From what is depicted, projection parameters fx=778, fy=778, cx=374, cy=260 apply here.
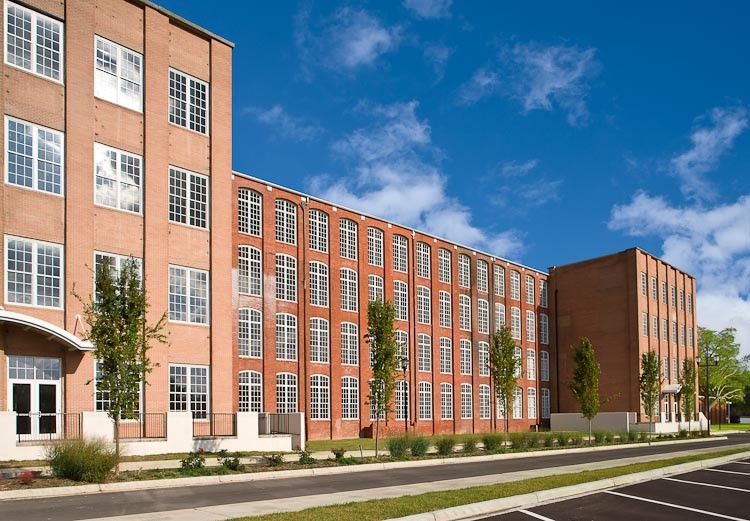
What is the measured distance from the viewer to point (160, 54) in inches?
1320

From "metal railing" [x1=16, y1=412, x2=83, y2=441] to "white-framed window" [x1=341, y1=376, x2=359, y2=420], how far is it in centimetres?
2364

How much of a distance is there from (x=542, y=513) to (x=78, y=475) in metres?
12.0

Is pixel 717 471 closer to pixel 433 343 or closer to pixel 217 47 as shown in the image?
pixel 217 47

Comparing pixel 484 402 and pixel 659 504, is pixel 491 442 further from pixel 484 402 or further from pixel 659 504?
pixel 484 402

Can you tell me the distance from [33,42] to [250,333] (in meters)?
20.5

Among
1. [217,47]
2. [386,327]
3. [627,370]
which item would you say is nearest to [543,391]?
[627,370]

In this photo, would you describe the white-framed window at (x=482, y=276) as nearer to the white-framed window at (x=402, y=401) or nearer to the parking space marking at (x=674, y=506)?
the white-framed window at (x=402, y=401)

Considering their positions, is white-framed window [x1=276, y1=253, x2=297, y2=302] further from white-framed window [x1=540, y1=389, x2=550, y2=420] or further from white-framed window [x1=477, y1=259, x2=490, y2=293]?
white-framed window [x1=540, y1=389, x2=550, y2=420]

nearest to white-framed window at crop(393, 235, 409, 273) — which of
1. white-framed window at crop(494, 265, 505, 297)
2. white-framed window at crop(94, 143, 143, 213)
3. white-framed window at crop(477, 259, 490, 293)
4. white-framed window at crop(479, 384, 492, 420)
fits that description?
white-framed window at crop(477, 259, 490, 293)

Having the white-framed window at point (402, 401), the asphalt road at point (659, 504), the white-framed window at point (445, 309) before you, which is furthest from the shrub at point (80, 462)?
the white-framed window at point (445, 309)

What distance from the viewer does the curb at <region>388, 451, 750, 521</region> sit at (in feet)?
46.2

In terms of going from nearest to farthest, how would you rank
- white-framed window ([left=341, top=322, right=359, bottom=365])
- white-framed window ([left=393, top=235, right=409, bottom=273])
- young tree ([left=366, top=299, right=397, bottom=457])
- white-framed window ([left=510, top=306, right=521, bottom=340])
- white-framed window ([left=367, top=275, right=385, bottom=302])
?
young tree ([left=366, top=299, right=397, bottom=457])
white-framed window ([left=341, top=322, right=359, bottom=365])
white-framed window ([left=367, top=275, right=385, bottom=302])
white-framed window ([left=393, top=235, right=409, bottom=273])
white-framed window ([left=510, top=306, right=521, bottom=340])

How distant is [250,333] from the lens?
44.5 metres

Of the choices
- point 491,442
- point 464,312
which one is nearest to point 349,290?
point 464,312
